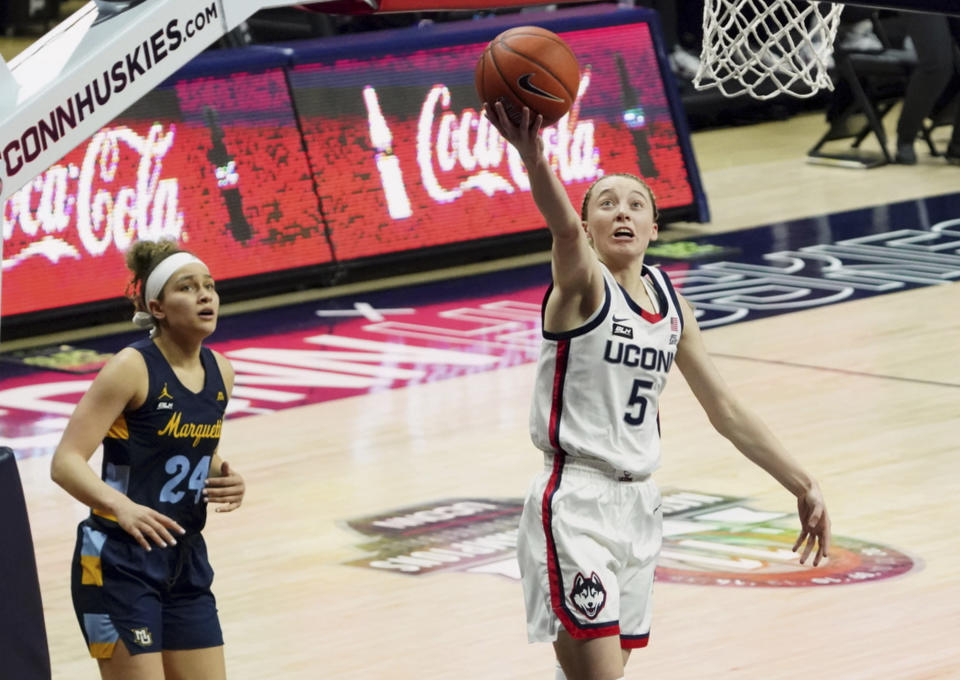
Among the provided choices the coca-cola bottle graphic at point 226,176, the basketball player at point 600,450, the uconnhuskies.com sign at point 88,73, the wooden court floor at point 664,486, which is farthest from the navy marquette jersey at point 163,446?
the coca-cola bottle graphic at point 226,176

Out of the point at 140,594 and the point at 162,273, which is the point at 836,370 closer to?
the point at 162,273

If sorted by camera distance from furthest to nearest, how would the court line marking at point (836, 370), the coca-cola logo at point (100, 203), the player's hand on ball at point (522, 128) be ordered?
the coca-cola logo at point (100, 203) → the court line marking at point (836, 370) → the player's hand on ball at point (522, 128)

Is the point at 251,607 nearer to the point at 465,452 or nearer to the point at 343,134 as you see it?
the point at 465,452

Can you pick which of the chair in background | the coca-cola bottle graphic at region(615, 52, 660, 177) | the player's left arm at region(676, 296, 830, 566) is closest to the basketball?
the player's left arm at region(676, 296, 830, 566)

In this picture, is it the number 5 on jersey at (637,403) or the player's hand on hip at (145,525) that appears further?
the number 5 on jersey at (637,403)

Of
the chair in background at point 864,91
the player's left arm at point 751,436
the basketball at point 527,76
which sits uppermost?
the basketball at point 527,76

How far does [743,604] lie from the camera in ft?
20.9

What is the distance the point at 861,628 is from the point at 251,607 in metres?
2.15

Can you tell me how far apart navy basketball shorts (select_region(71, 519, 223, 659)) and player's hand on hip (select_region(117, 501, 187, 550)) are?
0.17 m

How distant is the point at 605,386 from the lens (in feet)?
15.0

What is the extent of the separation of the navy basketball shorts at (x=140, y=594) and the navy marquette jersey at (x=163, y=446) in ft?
0.21

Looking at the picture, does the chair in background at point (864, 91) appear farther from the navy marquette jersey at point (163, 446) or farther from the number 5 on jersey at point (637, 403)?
the navy marquette jersey at point (163, 446)

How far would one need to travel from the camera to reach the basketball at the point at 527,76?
4.14m

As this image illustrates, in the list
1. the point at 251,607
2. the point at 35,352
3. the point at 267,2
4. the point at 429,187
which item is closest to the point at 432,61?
the point at 429,187
